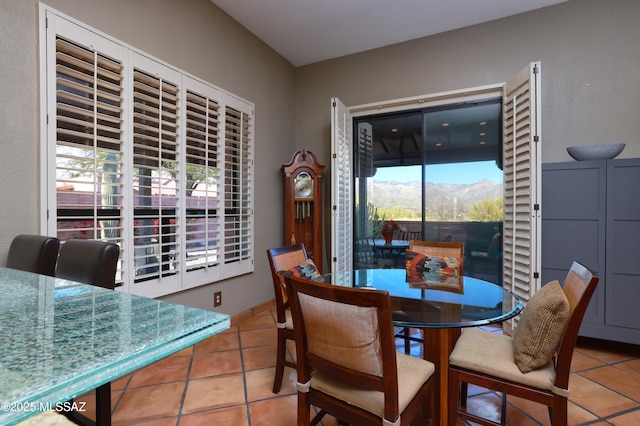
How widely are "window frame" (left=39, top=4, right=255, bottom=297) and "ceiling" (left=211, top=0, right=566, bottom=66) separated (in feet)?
2.84

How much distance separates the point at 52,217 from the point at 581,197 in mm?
3749

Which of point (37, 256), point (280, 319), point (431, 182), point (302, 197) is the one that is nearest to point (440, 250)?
point (431, 182)

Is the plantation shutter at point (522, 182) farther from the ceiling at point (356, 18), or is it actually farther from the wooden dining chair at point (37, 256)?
the wooden dining chair at point (37, 256)

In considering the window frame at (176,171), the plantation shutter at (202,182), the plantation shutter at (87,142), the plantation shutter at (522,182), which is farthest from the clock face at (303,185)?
the plantation shutter at (522,182)

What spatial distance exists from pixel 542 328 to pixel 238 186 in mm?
2719

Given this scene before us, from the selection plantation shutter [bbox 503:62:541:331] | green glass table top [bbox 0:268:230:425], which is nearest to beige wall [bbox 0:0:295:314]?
green glass table top [bbox 0:268:230:425]

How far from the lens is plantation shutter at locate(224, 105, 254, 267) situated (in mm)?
3064

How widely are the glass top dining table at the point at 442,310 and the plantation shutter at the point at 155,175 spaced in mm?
1511

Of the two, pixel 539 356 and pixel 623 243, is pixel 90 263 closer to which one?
pixel 539 356

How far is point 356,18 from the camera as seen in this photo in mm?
3123

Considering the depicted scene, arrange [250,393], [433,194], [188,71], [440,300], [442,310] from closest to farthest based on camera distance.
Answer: [442,310] → [440,300] → [250,393] → [188,71] → [433,194]

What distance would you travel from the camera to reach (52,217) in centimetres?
175

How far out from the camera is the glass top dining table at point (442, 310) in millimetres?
1400

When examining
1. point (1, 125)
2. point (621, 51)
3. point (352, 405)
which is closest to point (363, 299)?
point (352, 405)
